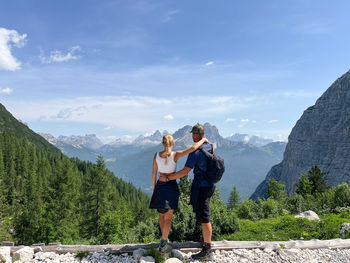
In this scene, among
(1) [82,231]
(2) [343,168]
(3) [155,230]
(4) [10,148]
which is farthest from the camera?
(2) [343,168]

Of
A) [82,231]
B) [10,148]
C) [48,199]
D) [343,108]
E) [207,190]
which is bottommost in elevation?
[82,231]

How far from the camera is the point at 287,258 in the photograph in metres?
6.89

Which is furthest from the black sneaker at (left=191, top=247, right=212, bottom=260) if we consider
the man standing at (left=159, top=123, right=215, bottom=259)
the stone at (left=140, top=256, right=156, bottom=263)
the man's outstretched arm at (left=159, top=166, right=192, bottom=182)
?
the man's outstretched arm at (left=159, top=166, right=192, bottom=182)

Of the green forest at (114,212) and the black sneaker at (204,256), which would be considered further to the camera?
the green forest at (114,212)

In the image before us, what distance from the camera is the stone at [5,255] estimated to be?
610 centimetres

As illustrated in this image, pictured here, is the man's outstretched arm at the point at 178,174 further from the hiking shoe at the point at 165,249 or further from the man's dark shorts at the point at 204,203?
the hiking shoe at the point at 165,249

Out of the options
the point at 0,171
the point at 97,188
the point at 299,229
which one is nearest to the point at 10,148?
the point at 0,171

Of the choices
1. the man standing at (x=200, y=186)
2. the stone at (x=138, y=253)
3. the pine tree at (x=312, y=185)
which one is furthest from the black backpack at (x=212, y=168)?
the pine tree at (x=312, y=185)

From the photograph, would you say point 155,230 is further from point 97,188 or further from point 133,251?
point 97,188

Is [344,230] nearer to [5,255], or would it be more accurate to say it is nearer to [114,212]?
[5,255]

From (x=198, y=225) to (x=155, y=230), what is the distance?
3202 mm

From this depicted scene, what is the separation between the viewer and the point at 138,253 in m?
6.57

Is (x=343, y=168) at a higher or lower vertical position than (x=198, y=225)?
lower

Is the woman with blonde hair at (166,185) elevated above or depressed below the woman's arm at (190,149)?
below
